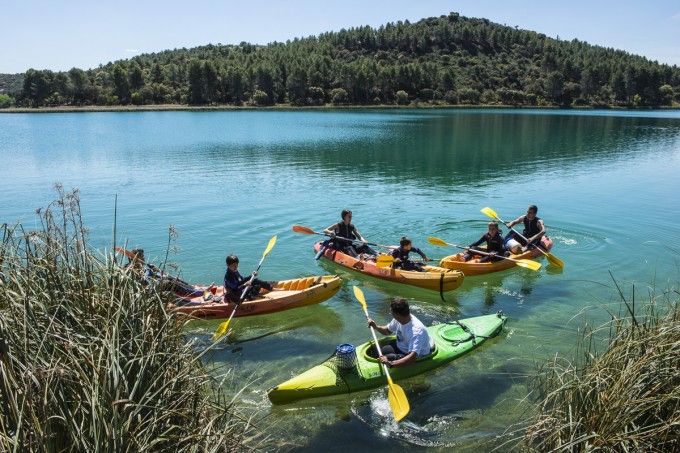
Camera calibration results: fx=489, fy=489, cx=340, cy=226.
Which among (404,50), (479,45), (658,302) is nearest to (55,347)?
(658,302)

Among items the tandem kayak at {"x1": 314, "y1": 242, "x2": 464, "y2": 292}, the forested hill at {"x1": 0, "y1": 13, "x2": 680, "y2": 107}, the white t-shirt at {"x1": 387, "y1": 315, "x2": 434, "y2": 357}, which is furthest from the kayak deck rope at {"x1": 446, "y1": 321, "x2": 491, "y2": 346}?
the forested hill at {"x1": 0, "y1": 13, "x2": 680, "y2": 107}

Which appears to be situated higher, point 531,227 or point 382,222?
point 531,227

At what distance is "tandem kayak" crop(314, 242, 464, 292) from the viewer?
12578mm

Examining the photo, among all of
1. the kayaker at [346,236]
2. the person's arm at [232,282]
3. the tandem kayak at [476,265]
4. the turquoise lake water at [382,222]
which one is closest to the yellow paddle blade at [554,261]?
the turquoise lake water at [382,222]

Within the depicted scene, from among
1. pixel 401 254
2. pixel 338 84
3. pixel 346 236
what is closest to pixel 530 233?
pixel 401 254

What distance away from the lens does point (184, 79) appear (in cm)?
12394

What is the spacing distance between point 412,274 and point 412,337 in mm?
4643

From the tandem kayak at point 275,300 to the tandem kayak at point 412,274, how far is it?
6.15 ft

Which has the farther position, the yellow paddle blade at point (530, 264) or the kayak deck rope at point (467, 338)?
the yellow paddle blade at point (530, 264)

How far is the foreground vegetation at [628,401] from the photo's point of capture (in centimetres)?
478

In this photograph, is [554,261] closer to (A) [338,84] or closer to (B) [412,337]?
(B) [412,337]

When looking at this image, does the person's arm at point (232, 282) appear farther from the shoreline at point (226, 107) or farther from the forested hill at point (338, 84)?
the forested hill at point (338, 84)

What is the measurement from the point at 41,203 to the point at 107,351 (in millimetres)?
21583

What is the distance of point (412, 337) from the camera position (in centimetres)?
855
